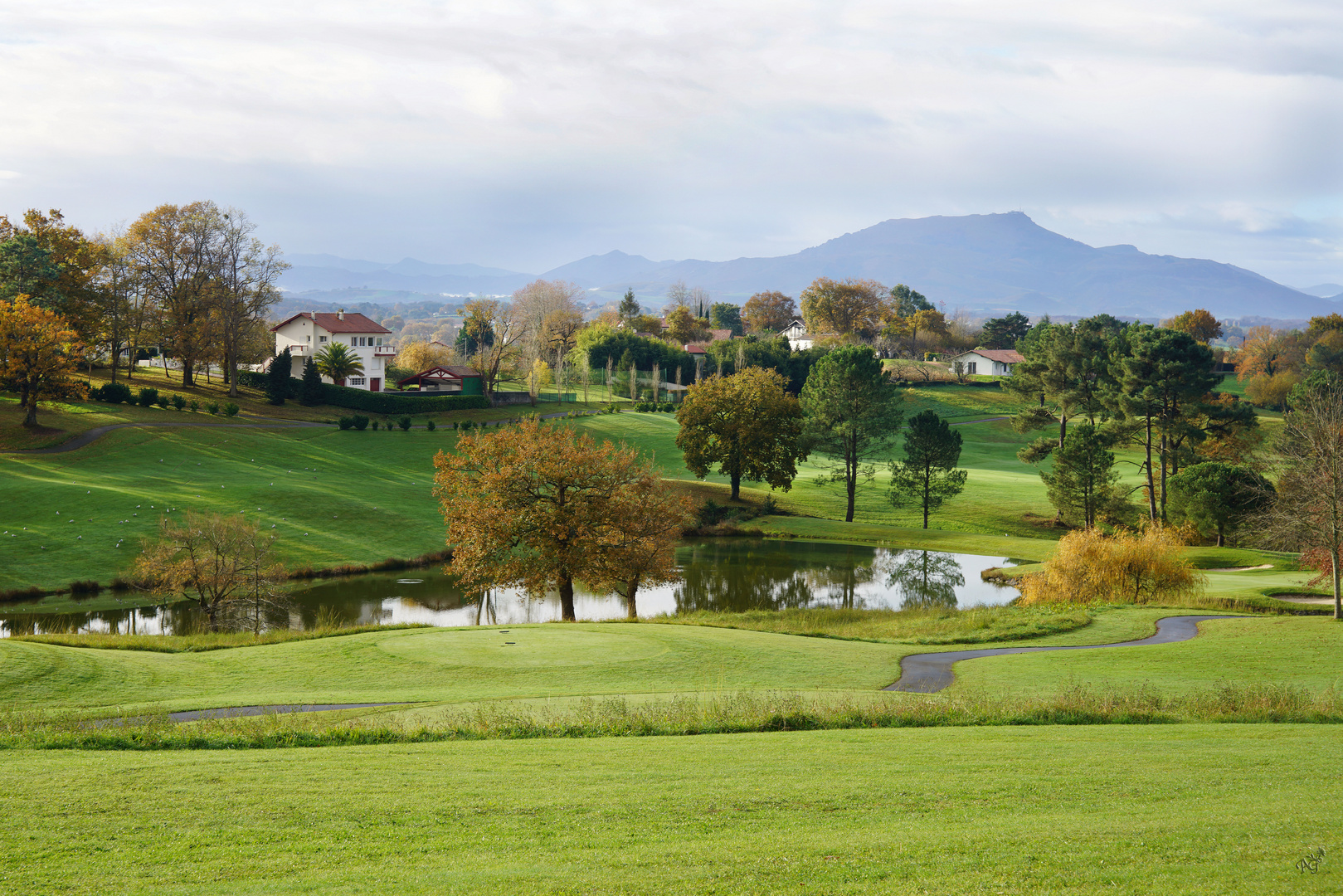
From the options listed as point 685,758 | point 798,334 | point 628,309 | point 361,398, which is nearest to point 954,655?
point 685,758

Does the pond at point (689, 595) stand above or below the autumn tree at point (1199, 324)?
below

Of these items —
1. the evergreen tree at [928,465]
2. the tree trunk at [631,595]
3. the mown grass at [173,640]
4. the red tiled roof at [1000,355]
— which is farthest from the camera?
the red tiled roof at [1000,355]

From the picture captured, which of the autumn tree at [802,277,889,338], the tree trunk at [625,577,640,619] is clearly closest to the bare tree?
the tree trunk at [625,577,640,619]

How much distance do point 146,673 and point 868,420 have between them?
174 ft

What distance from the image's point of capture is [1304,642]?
78.3ft

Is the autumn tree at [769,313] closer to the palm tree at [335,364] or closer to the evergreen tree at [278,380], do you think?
the palm tree at [335,364]

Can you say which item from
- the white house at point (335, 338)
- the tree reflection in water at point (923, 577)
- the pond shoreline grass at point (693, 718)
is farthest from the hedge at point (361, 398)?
the pond shoreline grass at point (693, 718)

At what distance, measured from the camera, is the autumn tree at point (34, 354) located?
52656 mm

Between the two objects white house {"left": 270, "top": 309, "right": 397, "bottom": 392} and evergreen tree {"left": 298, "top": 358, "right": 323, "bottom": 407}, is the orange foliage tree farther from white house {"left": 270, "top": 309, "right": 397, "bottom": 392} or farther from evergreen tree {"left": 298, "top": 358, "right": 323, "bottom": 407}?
white house {"left": 270, "top": 309, "right": 397, "bottom": 392}

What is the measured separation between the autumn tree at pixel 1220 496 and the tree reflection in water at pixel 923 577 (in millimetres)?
14428

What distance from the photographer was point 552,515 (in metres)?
33.3

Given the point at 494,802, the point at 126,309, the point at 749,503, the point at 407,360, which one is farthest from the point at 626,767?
the point at 407,360

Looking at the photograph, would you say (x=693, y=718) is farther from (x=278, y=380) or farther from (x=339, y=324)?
(x=339, y=324)

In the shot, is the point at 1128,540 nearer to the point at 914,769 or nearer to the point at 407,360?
the point at 914,769
